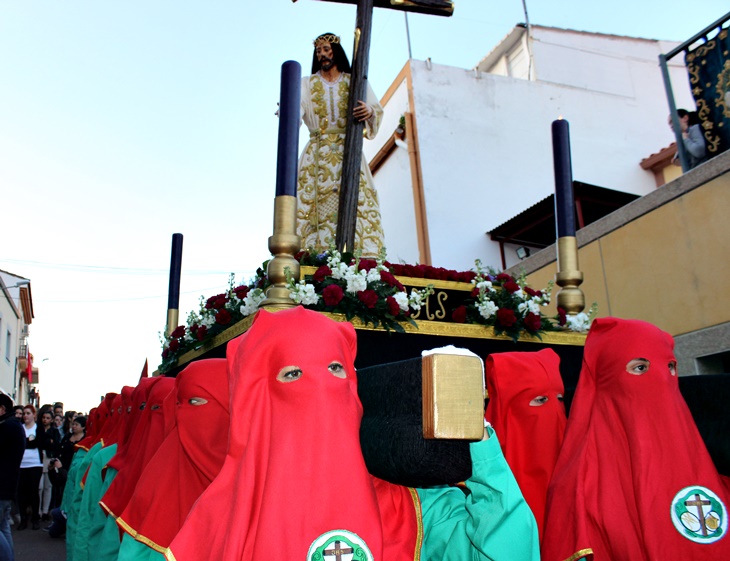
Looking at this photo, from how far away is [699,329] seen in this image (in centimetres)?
607

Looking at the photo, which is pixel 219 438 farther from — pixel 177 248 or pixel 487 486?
pixel 177 248

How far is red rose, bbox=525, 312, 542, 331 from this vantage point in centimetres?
384

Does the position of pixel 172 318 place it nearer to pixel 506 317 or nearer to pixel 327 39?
pixel 327 39

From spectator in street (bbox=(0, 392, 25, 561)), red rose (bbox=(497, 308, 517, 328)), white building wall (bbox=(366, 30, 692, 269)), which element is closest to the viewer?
red rose (bbox=(497, 308, 517, 328))

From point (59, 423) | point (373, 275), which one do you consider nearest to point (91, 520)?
point (373, 275)

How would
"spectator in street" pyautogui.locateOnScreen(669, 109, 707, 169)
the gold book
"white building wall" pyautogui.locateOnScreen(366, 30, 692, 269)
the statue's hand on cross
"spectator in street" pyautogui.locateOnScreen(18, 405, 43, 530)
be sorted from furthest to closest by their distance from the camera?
"white building wall" pyautogui.locateOnScreen(366, 30, 692, 269)
"spectator in street" pyautogui.locateOnScreen(18, 405, 43, 530)
"spectator in street" pyautogui.locateOnScreen(669, 109, 707, 169)
the statue's hand on cross
the gold book

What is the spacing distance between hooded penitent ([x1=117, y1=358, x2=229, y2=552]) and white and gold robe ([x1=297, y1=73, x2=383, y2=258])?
6.11 feet

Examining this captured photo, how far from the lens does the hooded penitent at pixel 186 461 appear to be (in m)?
2.76

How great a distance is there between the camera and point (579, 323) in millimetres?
4160

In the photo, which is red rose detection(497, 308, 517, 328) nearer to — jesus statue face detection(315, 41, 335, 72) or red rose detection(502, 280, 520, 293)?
red rose detection(502, 280, 520, 293)

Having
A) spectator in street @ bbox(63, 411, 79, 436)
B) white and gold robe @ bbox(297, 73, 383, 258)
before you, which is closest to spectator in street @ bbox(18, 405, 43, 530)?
spectator in street @ bbox(63, 411, 79, 436)

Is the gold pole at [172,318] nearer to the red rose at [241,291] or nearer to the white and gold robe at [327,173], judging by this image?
the white and gold robe at [327,173]

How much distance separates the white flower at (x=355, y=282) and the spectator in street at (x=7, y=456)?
11.1ft

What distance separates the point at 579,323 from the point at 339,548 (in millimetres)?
2759
